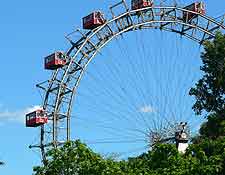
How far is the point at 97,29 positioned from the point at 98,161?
17932 millimetres

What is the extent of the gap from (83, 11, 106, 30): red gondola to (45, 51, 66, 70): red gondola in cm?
262

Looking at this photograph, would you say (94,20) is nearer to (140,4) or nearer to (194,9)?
(140,4)

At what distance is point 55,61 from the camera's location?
156 feet

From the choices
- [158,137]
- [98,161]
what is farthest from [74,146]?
[158,137]

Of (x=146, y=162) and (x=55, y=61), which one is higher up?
(x=55, y=61)

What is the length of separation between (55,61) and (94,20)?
3.88 metres

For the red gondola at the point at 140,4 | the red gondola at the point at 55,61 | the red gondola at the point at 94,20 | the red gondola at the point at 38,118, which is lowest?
the red gondola at the point at 38,118

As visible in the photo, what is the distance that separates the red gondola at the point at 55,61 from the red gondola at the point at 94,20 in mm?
2624

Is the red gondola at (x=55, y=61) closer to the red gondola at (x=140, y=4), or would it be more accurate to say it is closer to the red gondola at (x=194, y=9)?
the red gondola at (x=140, y=4)

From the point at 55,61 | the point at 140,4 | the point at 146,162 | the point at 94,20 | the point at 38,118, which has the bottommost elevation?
the point at 146,162

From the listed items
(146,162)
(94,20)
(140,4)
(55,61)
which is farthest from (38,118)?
(146,162)

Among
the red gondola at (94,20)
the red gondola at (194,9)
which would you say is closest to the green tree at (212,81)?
the red gondola at (194,9)

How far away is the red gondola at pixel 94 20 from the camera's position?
48094mm

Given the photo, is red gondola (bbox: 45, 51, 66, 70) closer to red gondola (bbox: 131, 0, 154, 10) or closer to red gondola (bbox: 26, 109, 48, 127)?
red gondola (bbox: 26, 109, 48, 127)
